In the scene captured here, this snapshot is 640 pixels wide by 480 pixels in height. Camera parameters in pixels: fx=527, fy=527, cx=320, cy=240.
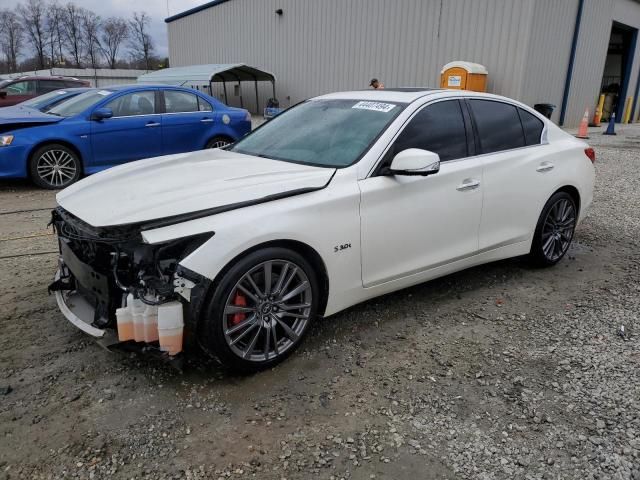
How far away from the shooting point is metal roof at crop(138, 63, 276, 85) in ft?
65.3

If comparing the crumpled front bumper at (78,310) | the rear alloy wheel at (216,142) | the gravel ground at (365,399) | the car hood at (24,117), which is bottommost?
the gravel ground at (365,399)

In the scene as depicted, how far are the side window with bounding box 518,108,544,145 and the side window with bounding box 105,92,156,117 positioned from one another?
5.89 meters

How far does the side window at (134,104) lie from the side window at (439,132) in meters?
5.78

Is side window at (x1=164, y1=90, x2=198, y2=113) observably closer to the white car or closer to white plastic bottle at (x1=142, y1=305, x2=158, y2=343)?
the white car

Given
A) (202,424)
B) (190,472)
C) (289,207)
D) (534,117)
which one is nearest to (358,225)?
(289,207)

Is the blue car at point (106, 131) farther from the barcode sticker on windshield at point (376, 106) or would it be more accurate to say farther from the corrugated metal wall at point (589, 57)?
the corrugated metal wall at point (589, 57)

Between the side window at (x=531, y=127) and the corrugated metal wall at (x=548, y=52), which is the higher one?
the corrugated metal wall at (x=548, y=52)

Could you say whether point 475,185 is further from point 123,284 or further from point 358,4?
point 358,4

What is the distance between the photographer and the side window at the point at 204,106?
888 centimetres

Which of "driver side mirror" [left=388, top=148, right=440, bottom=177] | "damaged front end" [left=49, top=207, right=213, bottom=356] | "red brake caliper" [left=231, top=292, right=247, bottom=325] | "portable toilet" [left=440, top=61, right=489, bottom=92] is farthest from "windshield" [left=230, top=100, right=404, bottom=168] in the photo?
"portable toilet" [left=440, top=61, right=489, bottom=92]

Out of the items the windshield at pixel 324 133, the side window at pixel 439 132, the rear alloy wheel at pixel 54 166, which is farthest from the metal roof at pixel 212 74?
the side window at pixel 439 132

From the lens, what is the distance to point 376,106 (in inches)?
150

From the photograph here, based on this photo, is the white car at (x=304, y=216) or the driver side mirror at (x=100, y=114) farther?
the driver side mirror at (x=100, y=114)

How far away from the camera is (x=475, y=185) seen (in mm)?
3895
